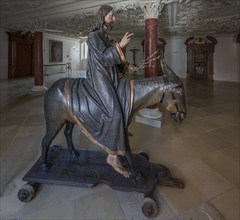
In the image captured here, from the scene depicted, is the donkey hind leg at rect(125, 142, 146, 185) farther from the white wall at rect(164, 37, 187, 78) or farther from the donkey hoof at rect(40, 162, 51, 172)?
the white wall at rect(164, 37, 187, 78)

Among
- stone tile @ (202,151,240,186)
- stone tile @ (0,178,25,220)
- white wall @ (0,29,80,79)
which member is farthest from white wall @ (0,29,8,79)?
stone tile @ (202,151,240,186)

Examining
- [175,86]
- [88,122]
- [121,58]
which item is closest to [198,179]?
[175,86]

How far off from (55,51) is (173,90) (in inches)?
560

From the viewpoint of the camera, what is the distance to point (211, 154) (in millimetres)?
2701

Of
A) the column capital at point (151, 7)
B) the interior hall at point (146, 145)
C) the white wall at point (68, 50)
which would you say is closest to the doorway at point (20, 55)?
the white wall at point (68, 50)

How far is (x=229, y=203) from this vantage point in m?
1.78

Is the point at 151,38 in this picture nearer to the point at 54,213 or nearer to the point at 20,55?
the point at 54,213

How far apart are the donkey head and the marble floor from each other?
836 millimetres

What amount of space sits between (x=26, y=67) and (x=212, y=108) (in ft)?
36.6

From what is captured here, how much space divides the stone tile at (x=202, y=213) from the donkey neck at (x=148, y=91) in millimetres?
963

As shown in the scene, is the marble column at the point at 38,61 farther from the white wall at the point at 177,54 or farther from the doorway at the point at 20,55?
the white wall at the point at 177,54

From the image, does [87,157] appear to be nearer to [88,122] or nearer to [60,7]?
[88,122]

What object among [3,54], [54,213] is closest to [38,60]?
[3,54]

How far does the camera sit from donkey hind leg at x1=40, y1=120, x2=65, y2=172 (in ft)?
6.08
